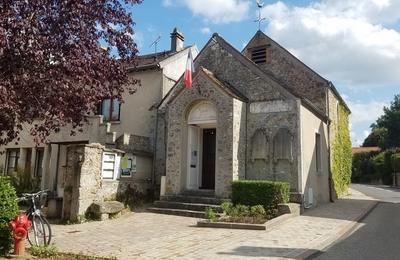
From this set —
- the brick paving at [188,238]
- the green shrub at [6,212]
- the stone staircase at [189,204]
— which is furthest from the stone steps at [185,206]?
the green shrub at [6,212]

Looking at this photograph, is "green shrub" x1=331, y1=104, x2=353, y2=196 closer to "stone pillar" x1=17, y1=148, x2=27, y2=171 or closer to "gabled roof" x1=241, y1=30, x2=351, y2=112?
"gabled roof" x1=241, y1=30, x2=351, y2=112

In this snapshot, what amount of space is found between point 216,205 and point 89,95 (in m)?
8.08

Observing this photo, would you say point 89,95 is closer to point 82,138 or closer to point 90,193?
point 90,193

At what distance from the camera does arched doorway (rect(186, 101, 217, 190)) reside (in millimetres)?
17219

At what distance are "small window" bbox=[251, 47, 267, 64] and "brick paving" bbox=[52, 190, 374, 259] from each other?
10.9m

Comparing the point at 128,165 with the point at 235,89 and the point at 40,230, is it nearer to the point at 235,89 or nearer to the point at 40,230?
the point at 235,89

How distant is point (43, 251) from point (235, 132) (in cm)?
960

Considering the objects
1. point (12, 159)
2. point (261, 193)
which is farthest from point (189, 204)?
point (12, 159)

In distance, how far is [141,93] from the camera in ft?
68.8

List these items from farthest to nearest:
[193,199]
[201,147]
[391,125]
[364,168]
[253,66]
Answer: [391,125], [364,168], [201,147], [253,66], [193,199]

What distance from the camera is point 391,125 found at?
218ft

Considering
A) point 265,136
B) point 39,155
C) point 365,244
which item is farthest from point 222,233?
point 39,155

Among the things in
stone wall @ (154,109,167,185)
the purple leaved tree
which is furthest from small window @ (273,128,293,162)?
the purple leaved tree

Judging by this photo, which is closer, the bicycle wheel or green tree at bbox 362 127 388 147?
the bicycle wheel
